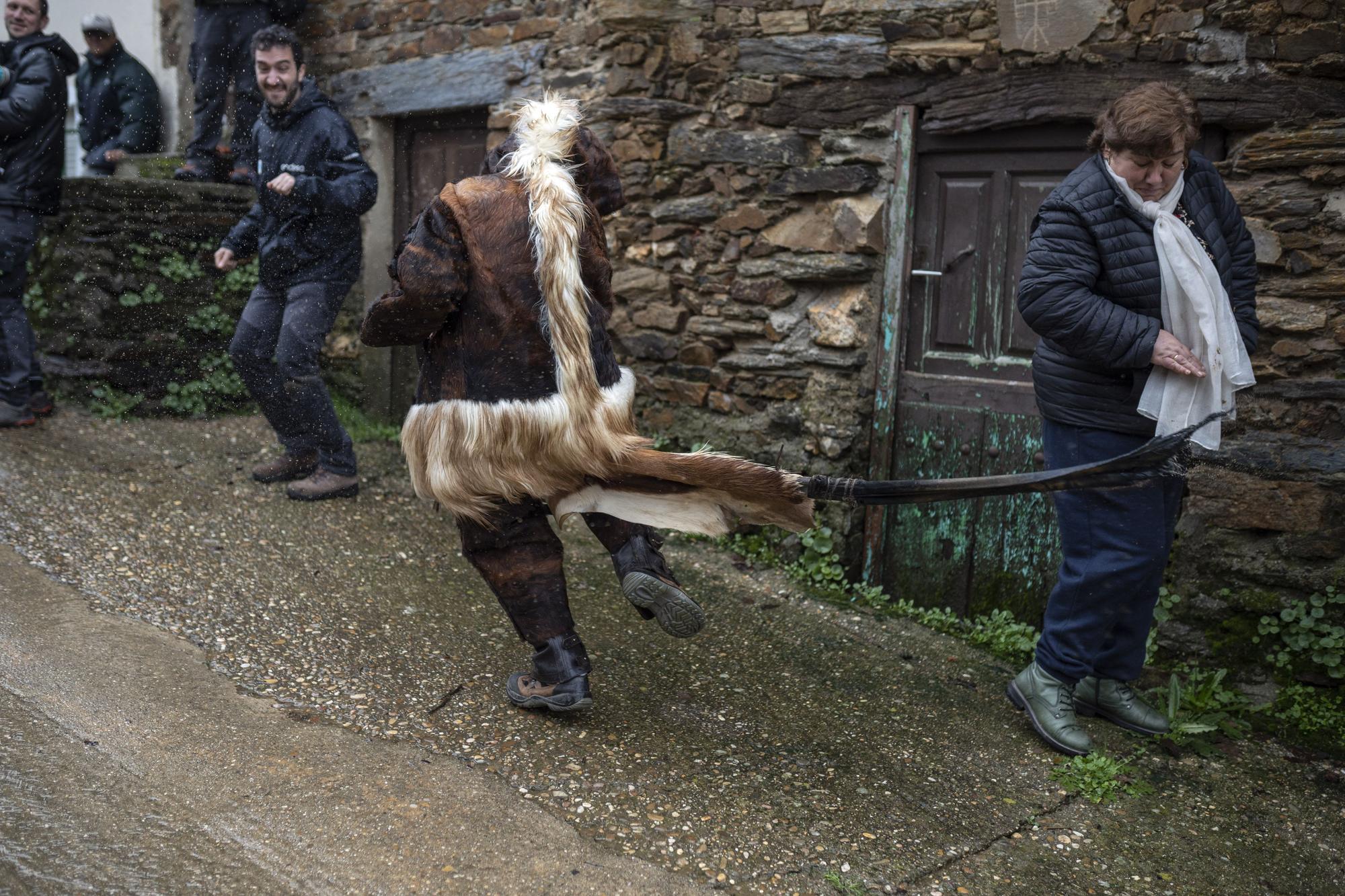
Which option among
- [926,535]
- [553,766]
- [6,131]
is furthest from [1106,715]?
[6,131]

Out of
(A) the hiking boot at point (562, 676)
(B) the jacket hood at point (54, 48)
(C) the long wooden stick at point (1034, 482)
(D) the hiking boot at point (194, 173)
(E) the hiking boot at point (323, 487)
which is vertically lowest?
(A) the hiking boot at point (562, 676)

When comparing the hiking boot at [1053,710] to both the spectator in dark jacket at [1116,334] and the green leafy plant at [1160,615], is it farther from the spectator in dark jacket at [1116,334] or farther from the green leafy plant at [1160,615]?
the green leafy plant at [1160,615]

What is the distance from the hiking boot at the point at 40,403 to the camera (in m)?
5.87

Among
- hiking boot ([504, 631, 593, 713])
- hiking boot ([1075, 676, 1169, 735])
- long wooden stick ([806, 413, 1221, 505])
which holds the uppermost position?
long wooden stick ([806, 413, 1221, 505])

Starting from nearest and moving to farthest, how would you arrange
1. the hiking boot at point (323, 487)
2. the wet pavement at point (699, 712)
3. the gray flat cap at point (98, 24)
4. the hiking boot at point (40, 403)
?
1. the wet pavement at point (699, 712)
2. the hiking boot at point (323, 487)
3. the hiking boot at point (40, 403)
4. the gray flat cap at point (98, 24)

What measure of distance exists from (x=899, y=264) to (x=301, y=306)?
2775mm

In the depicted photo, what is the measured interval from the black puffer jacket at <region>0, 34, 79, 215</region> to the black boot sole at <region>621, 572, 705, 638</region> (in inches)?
185

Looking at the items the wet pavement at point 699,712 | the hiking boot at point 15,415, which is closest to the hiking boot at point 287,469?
the wet pavement at point 699,712

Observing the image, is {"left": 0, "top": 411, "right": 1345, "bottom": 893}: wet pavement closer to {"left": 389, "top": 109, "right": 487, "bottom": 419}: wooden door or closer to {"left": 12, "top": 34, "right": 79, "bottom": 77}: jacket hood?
{"left": 12, "top": 34, "right": 79, "bottom": 77}: jacket hood

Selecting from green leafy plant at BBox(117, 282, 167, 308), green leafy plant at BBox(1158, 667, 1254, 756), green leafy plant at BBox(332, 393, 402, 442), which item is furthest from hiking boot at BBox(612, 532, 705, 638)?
green leafy plant at BBox(117, 282, 167, 308)

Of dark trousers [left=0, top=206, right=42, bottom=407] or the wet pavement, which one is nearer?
the wet pavement

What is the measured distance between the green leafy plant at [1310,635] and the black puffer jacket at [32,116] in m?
6.24

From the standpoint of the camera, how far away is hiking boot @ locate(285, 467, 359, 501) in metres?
5.10

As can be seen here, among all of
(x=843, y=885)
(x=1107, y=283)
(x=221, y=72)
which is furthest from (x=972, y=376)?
(x=221, y=72)
